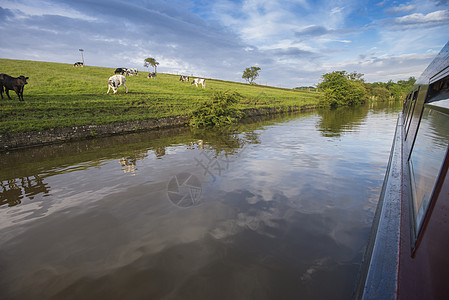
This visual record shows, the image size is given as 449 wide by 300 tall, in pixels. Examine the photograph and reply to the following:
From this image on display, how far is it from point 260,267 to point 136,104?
1770 cm

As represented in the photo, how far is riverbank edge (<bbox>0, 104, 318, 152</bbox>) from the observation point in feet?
32.3

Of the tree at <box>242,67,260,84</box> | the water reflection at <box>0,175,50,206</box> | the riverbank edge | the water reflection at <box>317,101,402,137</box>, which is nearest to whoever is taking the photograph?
the water reflection at <box>0,175,50,206</box>

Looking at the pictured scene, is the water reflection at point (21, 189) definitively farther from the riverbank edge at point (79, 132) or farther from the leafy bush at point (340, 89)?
the leafy bush at point (340, 89)

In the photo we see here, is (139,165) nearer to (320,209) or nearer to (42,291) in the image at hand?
(42,291)

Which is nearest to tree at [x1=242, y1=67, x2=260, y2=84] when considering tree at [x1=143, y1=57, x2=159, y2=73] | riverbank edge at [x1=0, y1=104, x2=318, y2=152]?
tree at [x1=143, y1=57, x2=159, y2=73]

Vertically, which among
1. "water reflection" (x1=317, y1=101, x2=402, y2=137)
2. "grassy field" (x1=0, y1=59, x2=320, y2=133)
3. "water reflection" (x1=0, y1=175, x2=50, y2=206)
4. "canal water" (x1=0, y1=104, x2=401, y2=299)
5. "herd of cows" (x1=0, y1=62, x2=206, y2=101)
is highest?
"herd of cows" (x1=0, y1=62, x2=206, y2=101)

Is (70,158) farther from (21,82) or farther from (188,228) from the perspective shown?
(21,82)

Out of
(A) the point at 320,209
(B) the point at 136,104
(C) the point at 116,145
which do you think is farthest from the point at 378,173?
(B) the point at 136,104

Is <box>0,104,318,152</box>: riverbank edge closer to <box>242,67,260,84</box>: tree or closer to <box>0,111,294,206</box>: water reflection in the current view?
<box>0,111,294,206</box>: water reflection

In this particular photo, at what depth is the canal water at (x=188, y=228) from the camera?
2.49 metres

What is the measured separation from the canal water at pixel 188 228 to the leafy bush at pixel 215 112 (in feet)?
33.8

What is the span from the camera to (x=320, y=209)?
155 inches

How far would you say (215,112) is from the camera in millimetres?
17328

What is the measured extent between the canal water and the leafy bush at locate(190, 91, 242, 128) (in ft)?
33.8
